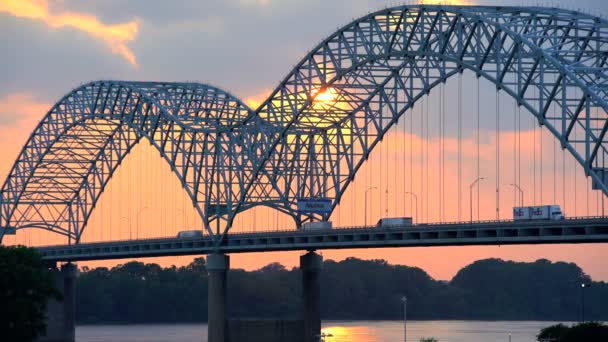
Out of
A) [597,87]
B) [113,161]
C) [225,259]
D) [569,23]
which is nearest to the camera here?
[597,87]

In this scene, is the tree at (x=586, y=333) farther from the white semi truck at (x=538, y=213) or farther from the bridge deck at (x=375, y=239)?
the white semi truck at (x=538, y=213)

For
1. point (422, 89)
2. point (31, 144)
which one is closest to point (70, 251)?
point (31, 144)

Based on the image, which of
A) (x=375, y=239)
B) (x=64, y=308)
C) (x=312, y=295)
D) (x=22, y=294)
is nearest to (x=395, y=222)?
(x=375, y=239)

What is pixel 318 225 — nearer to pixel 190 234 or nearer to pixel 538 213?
pixel 190 234

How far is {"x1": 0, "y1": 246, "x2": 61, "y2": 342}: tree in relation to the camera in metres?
122

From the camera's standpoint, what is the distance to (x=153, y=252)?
162m

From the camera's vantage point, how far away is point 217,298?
146625mm

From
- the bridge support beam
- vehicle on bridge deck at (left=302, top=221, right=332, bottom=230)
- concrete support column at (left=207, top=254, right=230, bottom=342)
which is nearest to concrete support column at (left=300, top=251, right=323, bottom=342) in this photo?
vehicle on bridge deck at (left=302, top=221, right=332, bottom=230)

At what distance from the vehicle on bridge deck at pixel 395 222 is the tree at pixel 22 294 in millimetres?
27119

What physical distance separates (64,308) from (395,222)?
7143cm

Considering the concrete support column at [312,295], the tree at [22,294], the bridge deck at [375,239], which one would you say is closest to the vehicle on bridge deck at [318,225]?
the bridge deck at [375,239]

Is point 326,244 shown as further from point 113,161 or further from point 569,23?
point 113,161

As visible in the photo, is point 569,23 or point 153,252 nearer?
point 569,23

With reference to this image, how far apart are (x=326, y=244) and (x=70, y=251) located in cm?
5881
